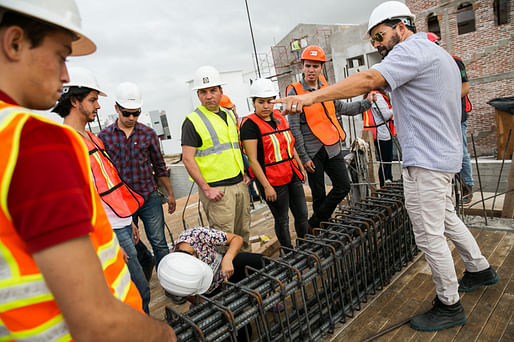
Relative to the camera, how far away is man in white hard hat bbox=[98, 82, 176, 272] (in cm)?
339

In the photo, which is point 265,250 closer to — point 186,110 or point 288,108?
point 288,108

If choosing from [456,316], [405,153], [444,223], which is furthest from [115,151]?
[456,316]

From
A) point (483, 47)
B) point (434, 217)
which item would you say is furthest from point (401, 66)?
point (483, 47)

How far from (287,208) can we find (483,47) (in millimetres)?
17164

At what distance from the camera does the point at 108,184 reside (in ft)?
8.41

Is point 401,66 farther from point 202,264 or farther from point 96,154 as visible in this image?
point 96,154

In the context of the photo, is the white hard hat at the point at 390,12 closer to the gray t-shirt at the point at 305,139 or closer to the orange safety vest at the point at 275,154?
the orange safety vest at the point at 275,154

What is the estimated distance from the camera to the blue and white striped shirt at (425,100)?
210 centimetres

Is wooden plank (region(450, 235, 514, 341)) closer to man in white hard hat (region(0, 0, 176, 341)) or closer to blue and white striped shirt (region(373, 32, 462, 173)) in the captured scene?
blue and white striped shirt (region(373, 32, 462, 173))

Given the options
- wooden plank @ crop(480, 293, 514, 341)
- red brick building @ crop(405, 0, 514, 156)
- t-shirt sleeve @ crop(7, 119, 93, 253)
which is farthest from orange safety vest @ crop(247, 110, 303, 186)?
red brick building @ crop(405, 0, 514, 156)

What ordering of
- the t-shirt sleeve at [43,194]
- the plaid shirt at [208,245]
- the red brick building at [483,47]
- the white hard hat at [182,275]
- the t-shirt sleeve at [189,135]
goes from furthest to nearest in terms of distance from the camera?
the red brick building at [483,47], the t-shirt sleeve at [189,135], the plaid shirt at [208,245], the white hard hat at [182,275], the t-shirt sleeve at [43,194]

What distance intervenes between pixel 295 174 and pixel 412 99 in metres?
1.70

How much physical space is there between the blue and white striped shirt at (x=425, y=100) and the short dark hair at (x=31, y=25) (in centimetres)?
186

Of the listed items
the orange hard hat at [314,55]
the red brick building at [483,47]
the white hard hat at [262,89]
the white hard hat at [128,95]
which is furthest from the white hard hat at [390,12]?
the red brick building at [483,47]
